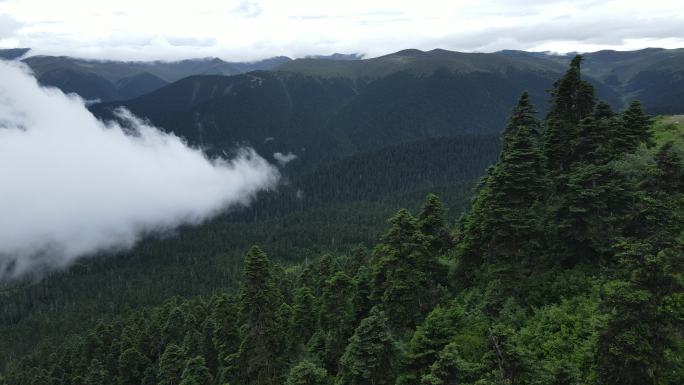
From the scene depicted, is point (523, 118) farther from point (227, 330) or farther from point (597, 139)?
point (227, 330)

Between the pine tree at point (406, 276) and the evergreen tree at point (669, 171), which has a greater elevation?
the evergreen tree at point (669, 171)

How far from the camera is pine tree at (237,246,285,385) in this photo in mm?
44188

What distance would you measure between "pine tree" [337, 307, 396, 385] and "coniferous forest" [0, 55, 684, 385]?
95 mm

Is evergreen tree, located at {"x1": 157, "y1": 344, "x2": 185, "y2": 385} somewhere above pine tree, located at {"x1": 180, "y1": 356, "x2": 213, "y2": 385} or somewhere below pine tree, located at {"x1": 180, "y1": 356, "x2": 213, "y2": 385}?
below

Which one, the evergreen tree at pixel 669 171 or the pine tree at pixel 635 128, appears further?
the pine tree at pixel 635 128

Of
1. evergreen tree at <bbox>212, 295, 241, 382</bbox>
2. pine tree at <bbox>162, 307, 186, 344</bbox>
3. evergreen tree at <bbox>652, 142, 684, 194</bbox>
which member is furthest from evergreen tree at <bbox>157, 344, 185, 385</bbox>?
evergreen tree at <bbox>652, 142, 684, 194</bbox>

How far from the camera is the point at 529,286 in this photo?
114 feet

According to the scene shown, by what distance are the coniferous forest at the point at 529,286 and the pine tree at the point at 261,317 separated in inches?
5.7

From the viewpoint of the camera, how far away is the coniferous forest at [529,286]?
70.5ft

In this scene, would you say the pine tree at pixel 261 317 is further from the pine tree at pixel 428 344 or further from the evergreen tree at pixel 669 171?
the evergreen tree at pixel 669 171

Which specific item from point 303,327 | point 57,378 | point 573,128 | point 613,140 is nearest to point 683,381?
point 613,140

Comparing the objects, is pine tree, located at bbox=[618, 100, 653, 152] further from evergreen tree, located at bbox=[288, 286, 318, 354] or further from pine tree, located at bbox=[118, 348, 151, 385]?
pine tree, located at bbox=[118, 348, 151, 385]

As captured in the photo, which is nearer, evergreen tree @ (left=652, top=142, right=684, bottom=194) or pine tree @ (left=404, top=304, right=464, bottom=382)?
pine tree @ (left=404, top=304, right=464, bottom=382)

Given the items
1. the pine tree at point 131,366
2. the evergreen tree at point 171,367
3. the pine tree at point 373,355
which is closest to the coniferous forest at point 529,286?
the pine tree at point 373,355
